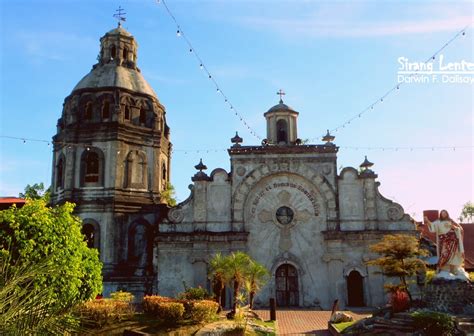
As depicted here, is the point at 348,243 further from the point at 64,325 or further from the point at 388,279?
the point at 64,325

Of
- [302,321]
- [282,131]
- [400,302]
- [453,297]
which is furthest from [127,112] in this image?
[453,297]

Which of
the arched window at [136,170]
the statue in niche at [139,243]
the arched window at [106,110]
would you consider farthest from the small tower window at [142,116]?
the statue in niche at [139,243]

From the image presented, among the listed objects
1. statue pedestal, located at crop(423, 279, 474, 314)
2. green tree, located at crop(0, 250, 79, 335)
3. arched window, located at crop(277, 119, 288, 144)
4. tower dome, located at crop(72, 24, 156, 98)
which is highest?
tower dome, located at crop(72, 24, 156, 98)

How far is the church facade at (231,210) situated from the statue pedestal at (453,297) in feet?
26.2

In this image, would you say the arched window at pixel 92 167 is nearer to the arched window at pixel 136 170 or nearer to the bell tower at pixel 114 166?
the bell tower at pixel 114 166

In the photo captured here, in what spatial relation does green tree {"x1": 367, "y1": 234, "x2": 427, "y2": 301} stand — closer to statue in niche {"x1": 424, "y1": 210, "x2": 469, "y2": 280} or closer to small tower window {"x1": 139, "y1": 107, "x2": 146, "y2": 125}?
statue in niche {"x1": 424, "y1": 210, "x2": 469, "y2": 280}

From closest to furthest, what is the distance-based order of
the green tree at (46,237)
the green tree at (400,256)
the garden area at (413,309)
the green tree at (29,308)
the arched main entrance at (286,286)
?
the green tree at (29,308)
the garden area at (413,309)
the green tree at (46,237)
the green tree at (400,256)
the arched main entrance at (286,286)

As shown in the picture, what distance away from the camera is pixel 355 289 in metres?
24.9

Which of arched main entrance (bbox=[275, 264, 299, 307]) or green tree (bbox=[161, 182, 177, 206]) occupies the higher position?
green tree (bbox=[161, 182, 177, 206])

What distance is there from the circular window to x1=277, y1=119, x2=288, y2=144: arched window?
4584mm

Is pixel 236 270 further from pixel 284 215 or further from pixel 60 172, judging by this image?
pixel 60 172

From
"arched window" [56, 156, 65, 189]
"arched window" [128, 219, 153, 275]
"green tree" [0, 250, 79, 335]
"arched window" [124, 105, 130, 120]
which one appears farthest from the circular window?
"green tree" [0, 250, 79, 335]

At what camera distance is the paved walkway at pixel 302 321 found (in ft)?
57.5

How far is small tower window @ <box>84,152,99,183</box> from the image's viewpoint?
1087 inches
